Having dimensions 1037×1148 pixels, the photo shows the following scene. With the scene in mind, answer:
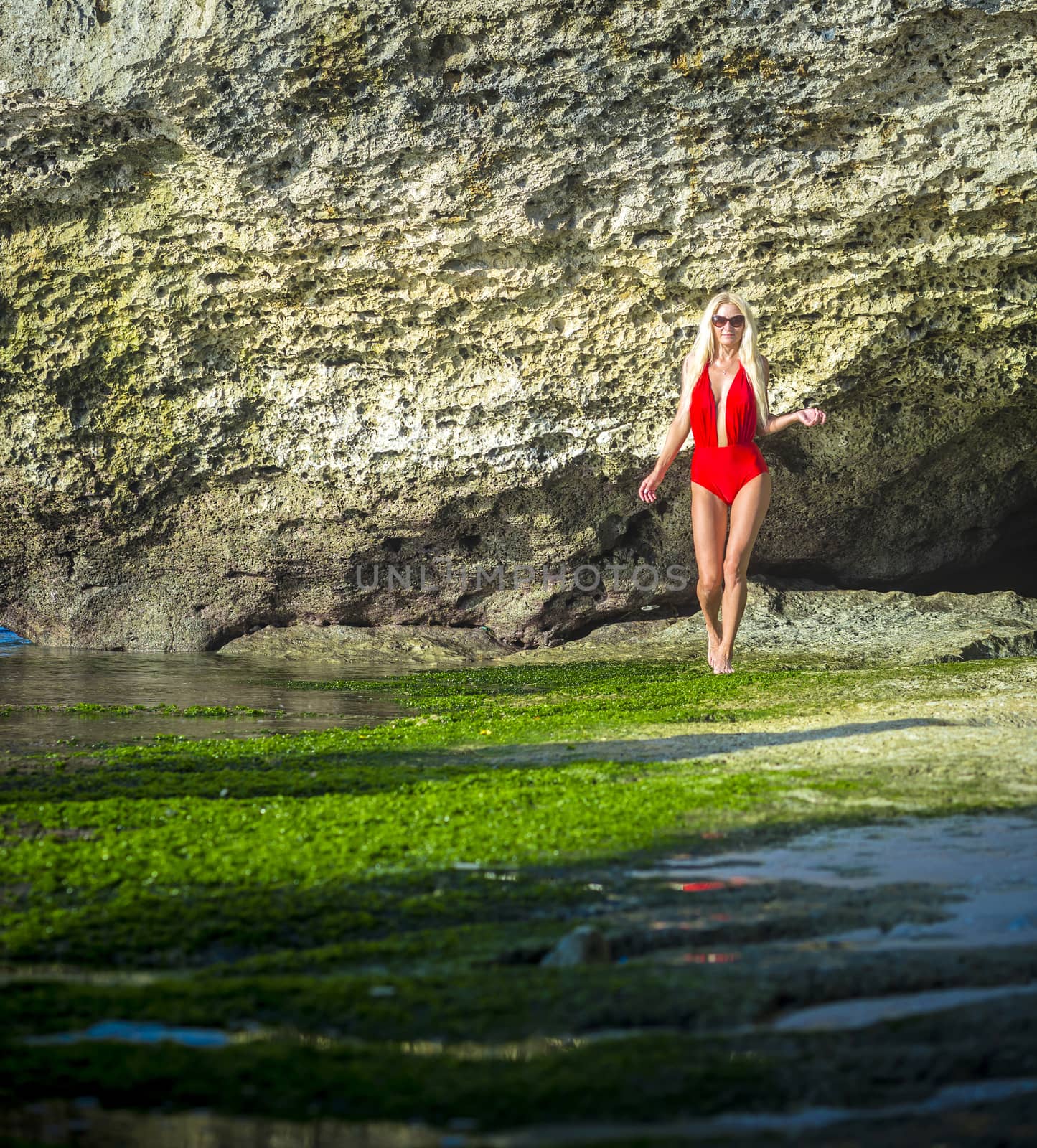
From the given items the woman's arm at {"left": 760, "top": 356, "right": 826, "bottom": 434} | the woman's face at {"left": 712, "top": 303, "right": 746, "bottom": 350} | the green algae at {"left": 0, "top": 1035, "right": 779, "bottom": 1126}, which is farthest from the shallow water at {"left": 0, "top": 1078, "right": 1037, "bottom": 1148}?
the woman's face at {"left": 712, "top": 303, "right": 746, "bottom": 350}

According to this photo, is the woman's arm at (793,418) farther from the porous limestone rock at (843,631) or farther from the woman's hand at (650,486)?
the porous limestone rock at (843,631)

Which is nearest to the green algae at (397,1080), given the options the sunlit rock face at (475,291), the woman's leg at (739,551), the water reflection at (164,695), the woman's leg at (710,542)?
the water reflection at (164,695)

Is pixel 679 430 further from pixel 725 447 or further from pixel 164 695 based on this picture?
pixel 164 695

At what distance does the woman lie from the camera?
19.9 feet

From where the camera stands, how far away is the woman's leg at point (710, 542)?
619cm

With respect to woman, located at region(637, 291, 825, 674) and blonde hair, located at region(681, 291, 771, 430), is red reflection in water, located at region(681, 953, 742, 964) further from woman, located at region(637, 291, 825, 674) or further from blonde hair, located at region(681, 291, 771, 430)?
blonde hair, located at region(681, 291, 771, 430)

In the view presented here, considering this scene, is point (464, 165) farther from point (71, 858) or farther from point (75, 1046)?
point (75, 1046)

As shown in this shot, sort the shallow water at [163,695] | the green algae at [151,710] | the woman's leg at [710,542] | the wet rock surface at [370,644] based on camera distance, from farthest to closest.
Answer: the wet rock surface at [370,644] < the woman's leg at [710,542] < the green algae at [151,710] < the shallow water at [163,695]

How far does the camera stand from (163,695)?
5.60 metres

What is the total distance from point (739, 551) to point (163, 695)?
3025 millimetres

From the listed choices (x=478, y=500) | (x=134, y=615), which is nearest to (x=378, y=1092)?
(x=478, y=500)

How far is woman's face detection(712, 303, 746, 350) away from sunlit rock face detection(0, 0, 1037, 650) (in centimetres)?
126

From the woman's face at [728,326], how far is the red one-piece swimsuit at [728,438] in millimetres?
151

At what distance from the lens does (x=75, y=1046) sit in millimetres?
1344
